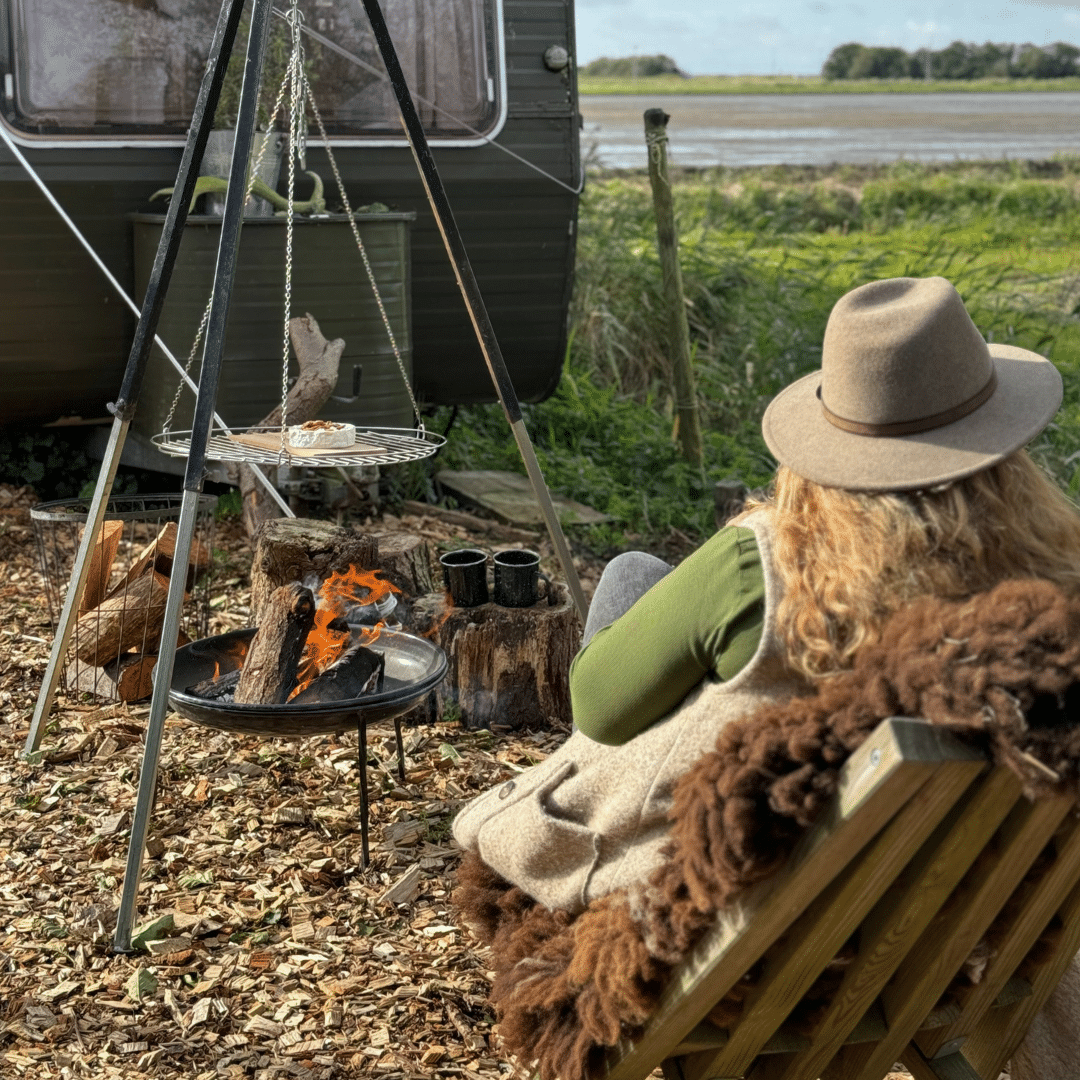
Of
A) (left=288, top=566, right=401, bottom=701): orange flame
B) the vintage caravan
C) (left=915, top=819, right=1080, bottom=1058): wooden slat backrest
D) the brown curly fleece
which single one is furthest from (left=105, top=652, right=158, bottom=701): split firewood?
(left=915, top=819, right=1080, bottom=1058): wooden slat backrest

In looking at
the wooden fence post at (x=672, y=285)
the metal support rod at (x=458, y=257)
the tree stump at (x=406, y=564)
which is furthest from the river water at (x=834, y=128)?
the metal support rod at (x=458, y=257)

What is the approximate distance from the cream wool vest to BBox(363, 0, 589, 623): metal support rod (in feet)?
4.96

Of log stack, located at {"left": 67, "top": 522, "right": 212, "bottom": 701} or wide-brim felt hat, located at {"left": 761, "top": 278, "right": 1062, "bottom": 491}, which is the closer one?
wide-brim felt hat, located at {"left": 761, "top": 278, "right": 1062, "bottom": 491}

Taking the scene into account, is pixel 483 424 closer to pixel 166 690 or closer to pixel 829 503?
pixel 166 690

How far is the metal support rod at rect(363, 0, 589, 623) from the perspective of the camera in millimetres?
3453

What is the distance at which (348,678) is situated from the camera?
3.39m

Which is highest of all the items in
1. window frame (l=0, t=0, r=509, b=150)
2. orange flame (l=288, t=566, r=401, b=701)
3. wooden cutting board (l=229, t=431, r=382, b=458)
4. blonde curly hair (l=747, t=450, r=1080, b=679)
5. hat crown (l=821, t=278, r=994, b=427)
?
window frame (l=0, t=0, r=509, b=150)

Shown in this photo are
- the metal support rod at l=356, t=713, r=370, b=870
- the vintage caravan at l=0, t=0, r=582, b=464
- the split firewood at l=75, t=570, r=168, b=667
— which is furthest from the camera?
the vintage caravan at l=0, t=0, r=582, b=464

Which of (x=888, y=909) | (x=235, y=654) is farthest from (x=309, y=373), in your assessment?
(x=888, y=909)

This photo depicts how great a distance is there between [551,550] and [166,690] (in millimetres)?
3053

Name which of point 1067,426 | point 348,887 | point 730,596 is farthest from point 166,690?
point 1067,426

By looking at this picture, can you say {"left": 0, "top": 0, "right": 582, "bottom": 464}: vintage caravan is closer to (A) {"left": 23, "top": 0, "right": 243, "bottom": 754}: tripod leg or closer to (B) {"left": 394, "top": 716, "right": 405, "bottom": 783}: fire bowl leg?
(A) {"left": 23, "top": 0, "right": 243, "bottom": 754}: tripod leg

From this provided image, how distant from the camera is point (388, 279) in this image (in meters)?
5.76

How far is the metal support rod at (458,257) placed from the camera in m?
3.45
